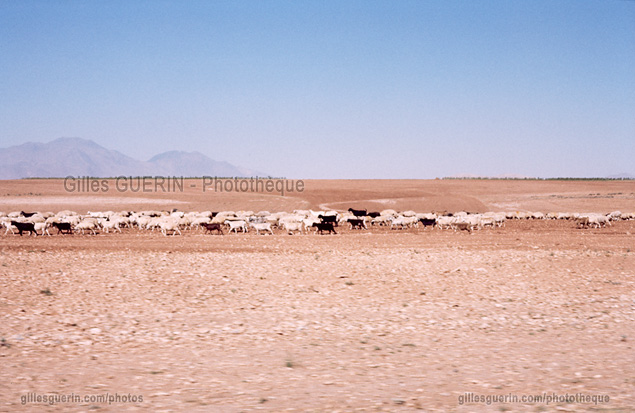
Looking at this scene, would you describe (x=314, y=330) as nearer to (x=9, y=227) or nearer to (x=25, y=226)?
(x=25, y=226)

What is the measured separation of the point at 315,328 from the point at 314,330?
14 cm

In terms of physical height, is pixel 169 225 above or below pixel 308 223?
above

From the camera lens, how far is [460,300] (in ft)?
41.7

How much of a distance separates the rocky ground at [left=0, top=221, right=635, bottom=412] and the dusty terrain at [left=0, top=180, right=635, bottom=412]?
0.14 feet

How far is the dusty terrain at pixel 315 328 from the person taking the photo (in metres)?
6.86

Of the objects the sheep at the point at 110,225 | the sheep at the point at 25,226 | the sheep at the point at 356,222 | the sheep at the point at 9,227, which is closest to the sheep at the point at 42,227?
the sheep at the point at 25,226

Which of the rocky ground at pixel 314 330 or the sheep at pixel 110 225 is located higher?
the sheep at pixel 110 225

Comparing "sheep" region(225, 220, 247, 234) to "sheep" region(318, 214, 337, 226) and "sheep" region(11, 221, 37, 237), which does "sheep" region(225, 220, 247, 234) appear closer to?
"sheep" region(318, 214, 337, 226)

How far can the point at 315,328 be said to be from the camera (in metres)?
10.2

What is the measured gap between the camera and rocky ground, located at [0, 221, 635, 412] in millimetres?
6836

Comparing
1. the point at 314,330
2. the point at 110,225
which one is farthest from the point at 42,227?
the point at 314,330

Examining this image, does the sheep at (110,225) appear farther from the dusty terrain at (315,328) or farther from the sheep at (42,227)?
the dusty terrain at (315,328)

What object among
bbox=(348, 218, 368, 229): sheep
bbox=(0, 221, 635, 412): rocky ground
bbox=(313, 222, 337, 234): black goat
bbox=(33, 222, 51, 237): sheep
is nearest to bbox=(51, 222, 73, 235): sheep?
bbox=(33, 222, 51, 237): sheep

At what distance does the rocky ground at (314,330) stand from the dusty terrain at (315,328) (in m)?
0.04
